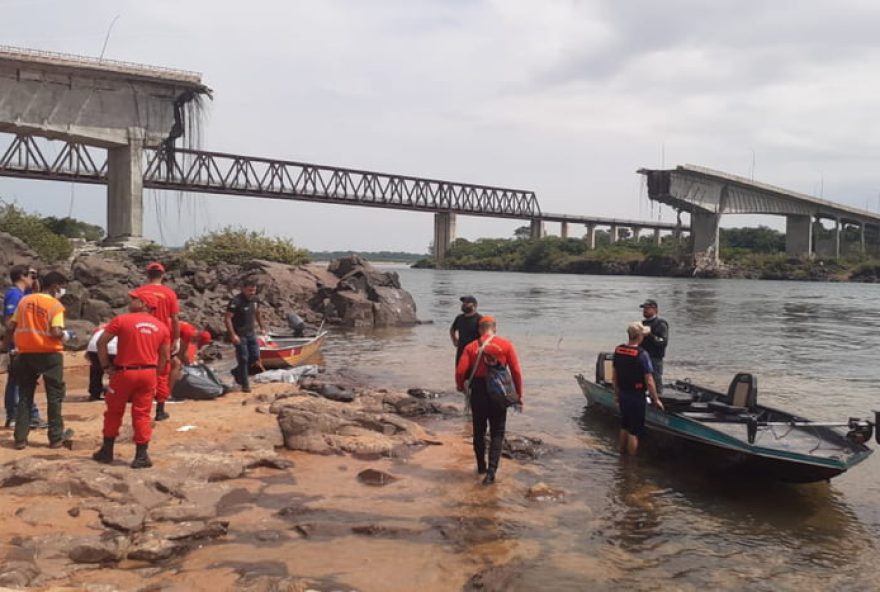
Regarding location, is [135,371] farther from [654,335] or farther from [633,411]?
[654,335]

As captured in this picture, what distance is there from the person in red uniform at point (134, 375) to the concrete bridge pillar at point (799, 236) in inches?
4141

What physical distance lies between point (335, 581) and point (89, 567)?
1.76 metres

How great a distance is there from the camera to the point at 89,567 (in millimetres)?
5195

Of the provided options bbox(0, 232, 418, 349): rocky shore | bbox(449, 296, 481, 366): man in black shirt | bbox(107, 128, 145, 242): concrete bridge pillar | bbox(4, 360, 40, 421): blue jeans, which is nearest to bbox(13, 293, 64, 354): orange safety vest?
bbox(4, 360, 40, 421): blue jeans

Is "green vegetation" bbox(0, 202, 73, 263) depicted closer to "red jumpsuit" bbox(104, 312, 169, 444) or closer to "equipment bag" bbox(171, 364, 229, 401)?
"equipment bag" bbox(171, 364, 229, 401)

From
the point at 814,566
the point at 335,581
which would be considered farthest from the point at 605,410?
the point at 335,581

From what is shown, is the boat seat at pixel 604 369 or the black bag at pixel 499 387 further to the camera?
the boat seat at pixel 604 369

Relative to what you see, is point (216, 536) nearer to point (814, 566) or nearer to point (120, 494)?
point (120, 494)

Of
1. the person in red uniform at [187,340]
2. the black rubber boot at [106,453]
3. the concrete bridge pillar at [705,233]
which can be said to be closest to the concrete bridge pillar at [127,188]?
the person in red uniform at [187,340]

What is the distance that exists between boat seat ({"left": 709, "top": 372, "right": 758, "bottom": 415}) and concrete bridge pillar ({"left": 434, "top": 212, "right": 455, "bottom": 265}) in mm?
106078

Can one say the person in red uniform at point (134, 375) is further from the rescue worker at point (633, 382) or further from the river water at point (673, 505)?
the rescue worker at point (633, 382)

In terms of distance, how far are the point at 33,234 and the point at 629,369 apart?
26.5 meters

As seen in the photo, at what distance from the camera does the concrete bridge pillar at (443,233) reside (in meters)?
117

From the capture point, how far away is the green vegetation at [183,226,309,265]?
124 feet
